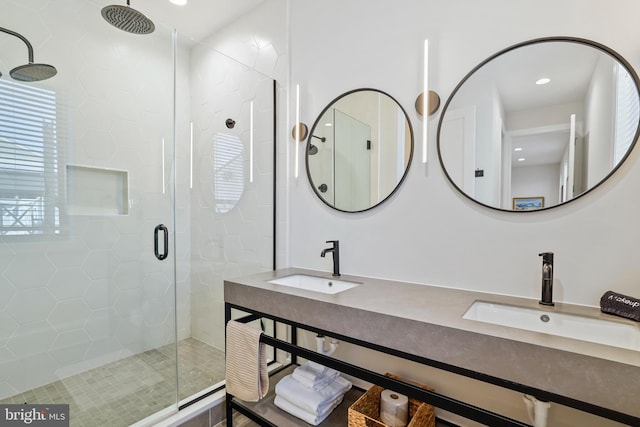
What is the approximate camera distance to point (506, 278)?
1.31 m

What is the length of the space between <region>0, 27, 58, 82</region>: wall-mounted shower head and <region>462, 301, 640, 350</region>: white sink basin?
8.27ft

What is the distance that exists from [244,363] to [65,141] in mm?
1730

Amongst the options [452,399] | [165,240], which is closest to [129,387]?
[165,240]

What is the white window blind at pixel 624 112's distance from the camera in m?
1.08

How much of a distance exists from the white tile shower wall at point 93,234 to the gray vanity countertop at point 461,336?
3.60 ft

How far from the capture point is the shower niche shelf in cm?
181

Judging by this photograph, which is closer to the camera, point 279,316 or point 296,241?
point 279,316

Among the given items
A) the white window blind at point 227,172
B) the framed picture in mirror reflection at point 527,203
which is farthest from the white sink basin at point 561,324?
the white window blind at point 227,172

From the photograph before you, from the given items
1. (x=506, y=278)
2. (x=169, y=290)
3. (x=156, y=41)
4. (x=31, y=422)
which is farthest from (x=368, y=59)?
(x=31, y=422)

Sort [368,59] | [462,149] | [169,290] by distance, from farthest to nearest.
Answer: [169,290] → [368,59] → [462,149]

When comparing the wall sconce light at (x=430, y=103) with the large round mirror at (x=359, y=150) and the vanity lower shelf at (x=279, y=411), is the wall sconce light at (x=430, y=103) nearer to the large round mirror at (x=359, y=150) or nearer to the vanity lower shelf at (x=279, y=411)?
the large round mirror at (x=359, y=150)

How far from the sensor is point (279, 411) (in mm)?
1532

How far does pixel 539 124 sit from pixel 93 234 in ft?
8.58

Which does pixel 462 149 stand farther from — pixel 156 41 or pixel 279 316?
pixel 156 41
